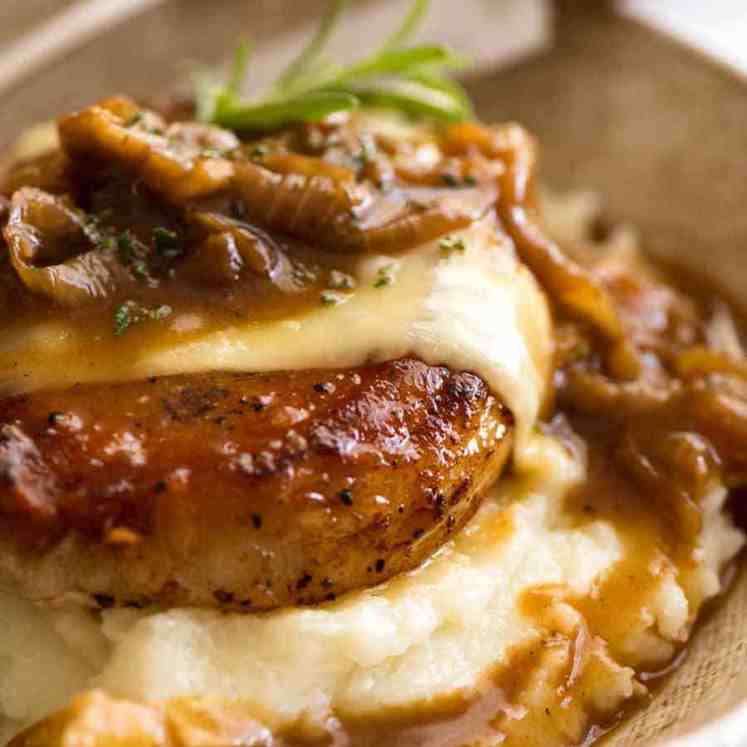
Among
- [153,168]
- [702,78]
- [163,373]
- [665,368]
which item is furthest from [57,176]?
[702,78]

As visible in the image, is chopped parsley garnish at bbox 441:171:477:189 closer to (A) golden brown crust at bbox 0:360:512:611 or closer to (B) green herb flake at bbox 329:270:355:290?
(B) green herb flake at bbox 329:270:355:290

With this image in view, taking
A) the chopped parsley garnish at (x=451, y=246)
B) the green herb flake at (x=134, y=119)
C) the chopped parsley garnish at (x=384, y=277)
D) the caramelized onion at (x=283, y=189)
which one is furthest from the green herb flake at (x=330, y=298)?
the green herb flake at (x=134, y=119)

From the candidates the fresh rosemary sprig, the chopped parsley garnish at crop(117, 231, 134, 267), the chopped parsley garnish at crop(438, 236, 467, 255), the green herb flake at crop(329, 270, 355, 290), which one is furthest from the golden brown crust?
the fresh rosemary sprig

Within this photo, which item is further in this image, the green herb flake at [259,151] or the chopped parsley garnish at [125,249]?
the green herb flake at [259,151]

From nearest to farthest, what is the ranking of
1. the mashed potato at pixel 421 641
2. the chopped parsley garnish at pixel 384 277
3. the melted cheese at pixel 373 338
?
the mashed potato at pixel 421 641
the melted cheese at pixel 373 338
the chopped parsley garnish at pixel 384 277

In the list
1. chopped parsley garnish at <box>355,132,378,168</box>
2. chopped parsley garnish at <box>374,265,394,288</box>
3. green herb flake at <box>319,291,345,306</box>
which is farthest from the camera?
chopped parsley garnish at <box>355,132,378,168</box>

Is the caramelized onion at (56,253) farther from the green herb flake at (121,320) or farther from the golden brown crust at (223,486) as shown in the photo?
the golden brown crust at (223,486)

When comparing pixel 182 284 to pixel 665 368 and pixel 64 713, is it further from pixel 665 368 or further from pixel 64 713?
pixel 665 368
